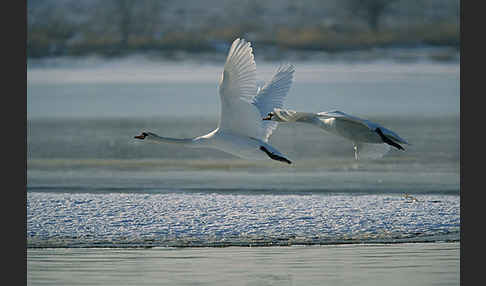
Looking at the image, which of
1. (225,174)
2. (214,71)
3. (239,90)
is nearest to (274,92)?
(239,90)

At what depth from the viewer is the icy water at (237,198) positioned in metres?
6.77

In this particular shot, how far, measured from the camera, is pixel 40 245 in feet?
24.7

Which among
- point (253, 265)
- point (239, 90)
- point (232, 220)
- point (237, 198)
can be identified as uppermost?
point (239, 90)

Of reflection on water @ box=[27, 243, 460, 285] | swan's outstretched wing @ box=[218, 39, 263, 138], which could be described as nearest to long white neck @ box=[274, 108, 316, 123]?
swan's outstretched wing @ box=[218, 39, 263, 138]

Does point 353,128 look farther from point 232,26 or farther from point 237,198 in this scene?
point 232,26

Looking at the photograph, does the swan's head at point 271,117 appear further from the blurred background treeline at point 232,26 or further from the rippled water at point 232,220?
the blurred background treeline at point 232,26

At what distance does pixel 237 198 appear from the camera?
9039 mm

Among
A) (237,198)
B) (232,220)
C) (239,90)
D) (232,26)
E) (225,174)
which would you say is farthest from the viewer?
(232,26)

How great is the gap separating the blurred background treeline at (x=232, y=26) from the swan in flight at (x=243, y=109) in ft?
50.6

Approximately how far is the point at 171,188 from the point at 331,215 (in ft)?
8.12

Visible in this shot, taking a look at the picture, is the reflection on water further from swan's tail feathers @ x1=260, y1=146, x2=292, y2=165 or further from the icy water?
swan's tail feathers @ x1=260, y1=146, x2=292, y2=165

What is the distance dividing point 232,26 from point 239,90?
19.3 meters

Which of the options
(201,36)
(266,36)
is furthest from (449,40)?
(201,36)

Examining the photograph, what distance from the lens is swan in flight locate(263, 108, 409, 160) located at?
24.7 feet
